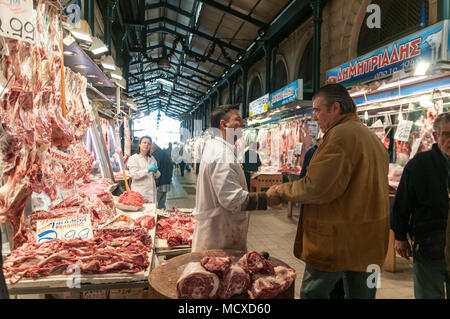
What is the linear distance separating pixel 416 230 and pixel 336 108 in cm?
136

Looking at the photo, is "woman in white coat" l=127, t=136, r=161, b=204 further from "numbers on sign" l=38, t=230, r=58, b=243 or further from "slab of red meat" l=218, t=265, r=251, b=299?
"slab of red meat" l=218, t=265, r=251, b=299

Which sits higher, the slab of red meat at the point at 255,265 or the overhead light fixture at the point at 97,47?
the overhead light fixture at the point at 97,47

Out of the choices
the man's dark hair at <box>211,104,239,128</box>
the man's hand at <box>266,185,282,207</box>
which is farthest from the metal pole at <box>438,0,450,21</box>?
the man's hand at <box>266,185,282,207</box>

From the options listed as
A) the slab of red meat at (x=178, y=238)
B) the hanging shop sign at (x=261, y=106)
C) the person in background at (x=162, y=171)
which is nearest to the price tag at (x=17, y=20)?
the slab of red meat at (x=178, y=238)

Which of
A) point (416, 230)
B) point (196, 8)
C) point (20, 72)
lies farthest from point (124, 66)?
point (416, 230)

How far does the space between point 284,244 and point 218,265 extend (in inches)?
169

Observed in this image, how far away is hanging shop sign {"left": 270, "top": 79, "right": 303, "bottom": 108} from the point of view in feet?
25.3

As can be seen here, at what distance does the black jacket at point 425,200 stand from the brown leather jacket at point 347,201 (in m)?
0.81

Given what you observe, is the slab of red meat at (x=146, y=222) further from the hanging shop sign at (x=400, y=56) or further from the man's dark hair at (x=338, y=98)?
the hanging shop sign at (x=400, y=56)

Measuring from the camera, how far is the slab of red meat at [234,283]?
1.65m

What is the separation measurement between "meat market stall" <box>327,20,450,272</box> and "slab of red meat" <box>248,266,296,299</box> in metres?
3.12

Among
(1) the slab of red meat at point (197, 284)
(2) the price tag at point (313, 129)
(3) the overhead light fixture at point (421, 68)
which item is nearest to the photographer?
(1) the slab of red meat at point (197, 284)

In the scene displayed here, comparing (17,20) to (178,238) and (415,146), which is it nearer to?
(178,238)
